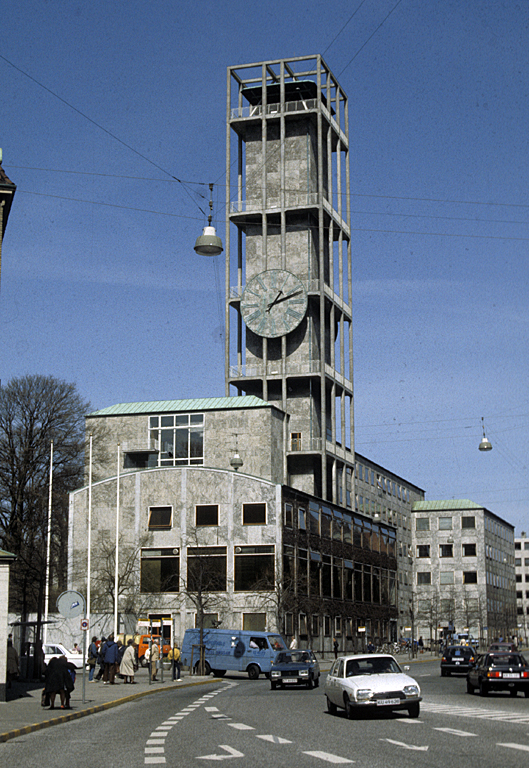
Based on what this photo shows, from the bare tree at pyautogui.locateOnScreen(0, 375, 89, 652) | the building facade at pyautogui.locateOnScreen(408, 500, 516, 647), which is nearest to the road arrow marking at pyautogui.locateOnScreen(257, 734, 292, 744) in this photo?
the bare tree at pyautogui.locateOnScreen(0, 375, 89, 652)

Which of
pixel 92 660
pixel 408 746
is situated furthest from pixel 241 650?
pixel 408 746

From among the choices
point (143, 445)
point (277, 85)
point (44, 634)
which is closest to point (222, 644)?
point (44, 634)

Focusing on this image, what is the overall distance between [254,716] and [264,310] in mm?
66250

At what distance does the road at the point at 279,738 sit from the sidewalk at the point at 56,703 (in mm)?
447

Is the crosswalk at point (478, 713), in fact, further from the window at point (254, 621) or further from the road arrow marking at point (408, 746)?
the window at point (254, 621)

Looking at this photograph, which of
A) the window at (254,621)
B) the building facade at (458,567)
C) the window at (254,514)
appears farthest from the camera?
the building facade at (458,567)

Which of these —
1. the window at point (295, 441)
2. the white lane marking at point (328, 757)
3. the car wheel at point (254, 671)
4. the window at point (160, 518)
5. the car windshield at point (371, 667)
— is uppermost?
the window at point (295, 441)

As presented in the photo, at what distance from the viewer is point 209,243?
3309 cm

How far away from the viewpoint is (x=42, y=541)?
63875mm

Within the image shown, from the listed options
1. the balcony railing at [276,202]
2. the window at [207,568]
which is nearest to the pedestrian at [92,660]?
the window at [207,568]

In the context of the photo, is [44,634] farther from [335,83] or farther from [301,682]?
[335,83]

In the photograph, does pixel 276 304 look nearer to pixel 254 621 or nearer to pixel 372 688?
pixel 254 621

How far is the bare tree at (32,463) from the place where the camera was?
62.0 meters

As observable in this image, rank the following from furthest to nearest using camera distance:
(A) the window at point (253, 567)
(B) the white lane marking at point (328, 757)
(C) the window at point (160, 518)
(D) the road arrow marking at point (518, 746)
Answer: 1. (C) the window at point (160, 518)
2. (A) the window at point (253, 567)
3. (D) the road arrow marking at point (518, 746)
4. (B) the white lane marking at point (328, 757)
